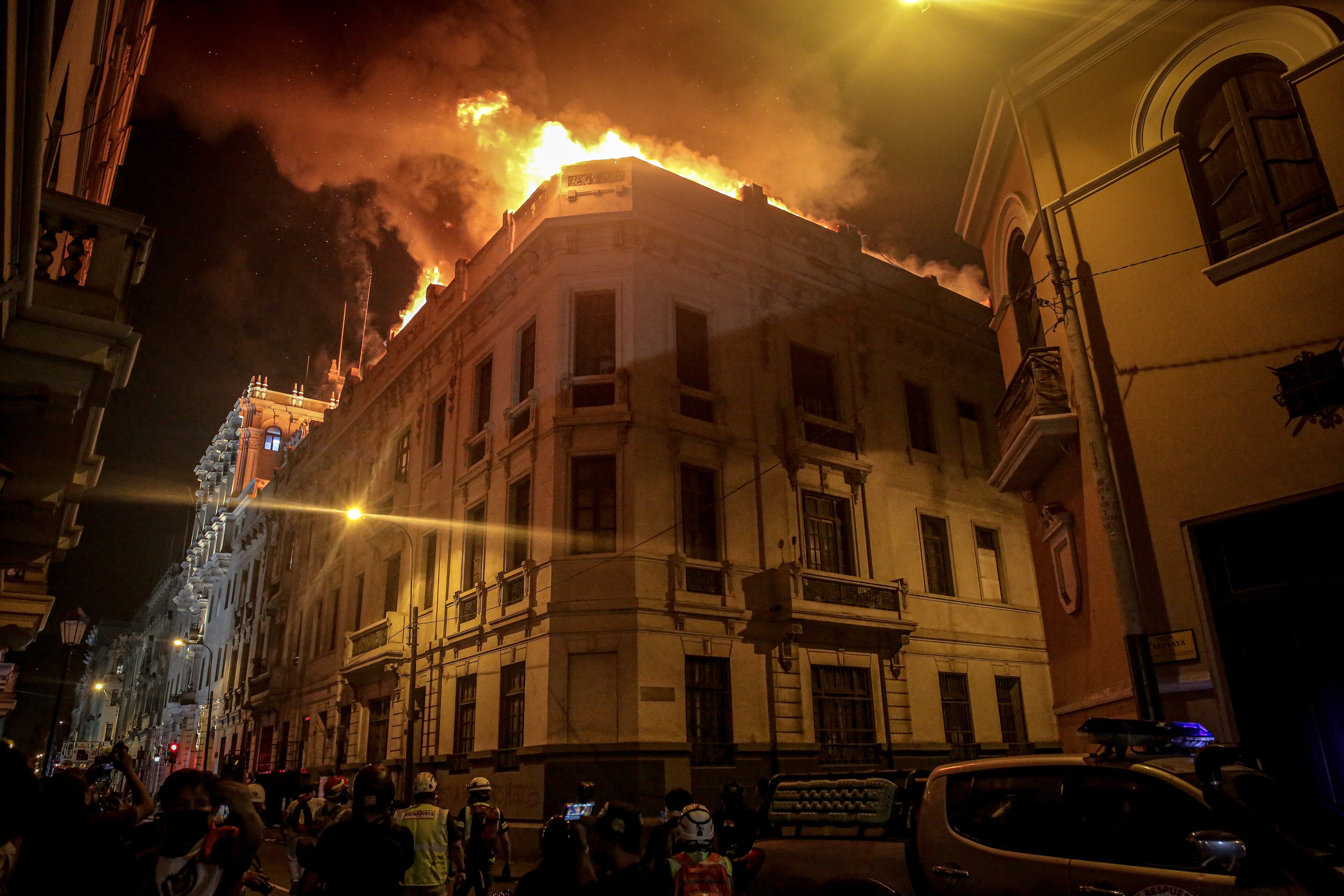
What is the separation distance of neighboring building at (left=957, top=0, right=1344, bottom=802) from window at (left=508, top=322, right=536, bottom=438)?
1181 cm

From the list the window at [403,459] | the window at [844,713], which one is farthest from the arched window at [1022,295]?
the window at [403,459]

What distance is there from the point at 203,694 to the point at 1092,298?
53.2 metres

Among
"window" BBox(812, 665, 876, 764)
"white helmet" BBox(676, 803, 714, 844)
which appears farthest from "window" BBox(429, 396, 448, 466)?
"white helmet" BBox(676, 803, 714, 844)

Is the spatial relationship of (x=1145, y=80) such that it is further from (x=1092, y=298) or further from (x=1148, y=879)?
(x=1148, y=879)

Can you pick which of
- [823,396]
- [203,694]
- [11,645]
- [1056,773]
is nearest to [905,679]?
[823,396]

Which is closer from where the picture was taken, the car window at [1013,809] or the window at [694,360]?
the car window at [1013,809]

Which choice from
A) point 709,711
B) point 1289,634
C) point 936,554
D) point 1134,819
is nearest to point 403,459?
point 709,711

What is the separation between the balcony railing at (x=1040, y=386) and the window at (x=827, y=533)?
854 centimetres

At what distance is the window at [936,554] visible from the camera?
23219 mm

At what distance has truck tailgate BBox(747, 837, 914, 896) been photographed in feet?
20.0

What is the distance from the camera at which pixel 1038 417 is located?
38.4 ft

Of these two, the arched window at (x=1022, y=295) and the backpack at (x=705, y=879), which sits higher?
the arched window at (x=1022, y=295)

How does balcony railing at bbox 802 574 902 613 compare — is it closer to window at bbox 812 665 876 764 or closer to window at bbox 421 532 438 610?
window at bbox 812 665 876 764

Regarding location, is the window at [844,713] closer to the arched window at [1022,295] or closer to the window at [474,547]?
the window at [474,547]
